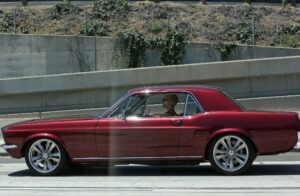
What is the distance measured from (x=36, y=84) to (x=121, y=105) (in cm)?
1255

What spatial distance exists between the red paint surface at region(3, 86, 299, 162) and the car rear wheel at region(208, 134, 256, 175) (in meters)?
0.10

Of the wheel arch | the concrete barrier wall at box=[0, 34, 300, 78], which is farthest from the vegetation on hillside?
the wheel arch

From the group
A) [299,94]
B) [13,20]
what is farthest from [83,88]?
[299,94]

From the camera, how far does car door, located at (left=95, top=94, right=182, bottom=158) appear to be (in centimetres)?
996

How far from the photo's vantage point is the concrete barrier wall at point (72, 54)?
22.8 meters

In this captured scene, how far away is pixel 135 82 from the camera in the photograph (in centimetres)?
2162

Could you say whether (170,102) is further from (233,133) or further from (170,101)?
(233,133)

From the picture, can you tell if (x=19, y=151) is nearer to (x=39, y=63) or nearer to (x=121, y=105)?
(x=121, y=105)

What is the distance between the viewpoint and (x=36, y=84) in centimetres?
2219

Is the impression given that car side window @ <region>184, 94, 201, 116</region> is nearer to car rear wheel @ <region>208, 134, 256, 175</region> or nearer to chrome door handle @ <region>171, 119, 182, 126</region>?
chrome door handle @ <region>171, 119, 182, 126</region>

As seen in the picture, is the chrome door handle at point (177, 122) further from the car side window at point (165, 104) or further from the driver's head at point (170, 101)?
the driver's head at point (170, 101)
